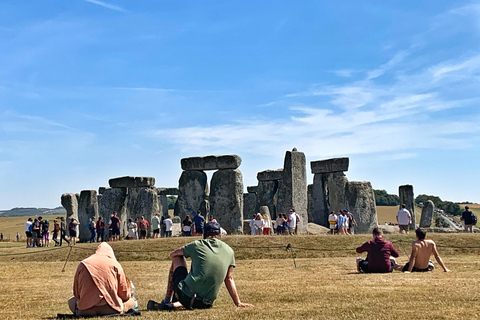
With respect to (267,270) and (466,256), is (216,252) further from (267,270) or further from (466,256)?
(466,256)

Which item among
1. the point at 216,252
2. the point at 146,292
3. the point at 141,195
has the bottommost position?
the point at 146,292

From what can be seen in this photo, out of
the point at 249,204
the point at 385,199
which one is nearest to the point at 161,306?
the point at 249,204

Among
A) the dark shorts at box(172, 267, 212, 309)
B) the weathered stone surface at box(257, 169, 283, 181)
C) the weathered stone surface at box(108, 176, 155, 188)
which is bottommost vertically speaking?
the dark shorts at box(172, 267, 212, 309)

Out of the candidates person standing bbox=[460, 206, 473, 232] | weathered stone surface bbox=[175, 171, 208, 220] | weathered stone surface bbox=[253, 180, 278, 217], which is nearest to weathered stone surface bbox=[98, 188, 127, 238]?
weathered stone surface bbox=[175, 171, 208, 220]

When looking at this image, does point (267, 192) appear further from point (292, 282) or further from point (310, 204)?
point (292, 282)

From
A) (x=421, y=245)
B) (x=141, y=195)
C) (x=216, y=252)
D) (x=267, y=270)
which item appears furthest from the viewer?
(x=141, y=195)

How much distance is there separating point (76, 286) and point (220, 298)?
8.59ft

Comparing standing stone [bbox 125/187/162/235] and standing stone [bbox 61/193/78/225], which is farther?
standing stone [bbox 61/193/78/225]

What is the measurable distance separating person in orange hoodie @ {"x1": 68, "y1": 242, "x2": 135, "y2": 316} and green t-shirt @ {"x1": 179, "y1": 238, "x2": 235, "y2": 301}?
2.86ft

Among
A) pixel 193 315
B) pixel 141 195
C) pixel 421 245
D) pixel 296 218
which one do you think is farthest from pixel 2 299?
pixel 141 195

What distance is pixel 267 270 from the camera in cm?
1459

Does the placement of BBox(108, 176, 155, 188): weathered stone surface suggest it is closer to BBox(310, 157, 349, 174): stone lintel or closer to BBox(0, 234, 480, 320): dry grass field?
BBox(310, 157, 349, 174): stone lintel

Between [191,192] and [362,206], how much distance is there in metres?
8.17

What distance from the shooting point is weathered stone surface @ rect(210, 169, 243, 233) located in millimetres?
27584
